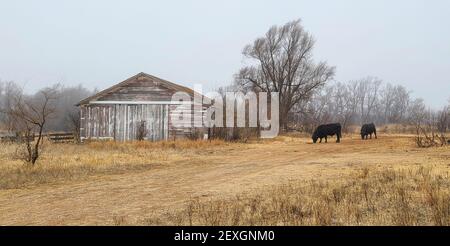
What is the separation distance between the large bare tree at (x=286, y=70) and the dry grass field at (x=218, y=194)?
106ft

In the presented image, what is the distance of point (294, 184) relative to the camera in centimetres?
1081

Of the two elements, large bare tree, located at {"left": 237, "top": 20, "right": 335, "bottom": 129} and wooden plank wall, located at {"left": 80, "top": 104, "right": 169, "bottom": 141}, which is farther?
large bare tree, located at {"left": 237, "top": 20, "right": 335, "bottom": 129}

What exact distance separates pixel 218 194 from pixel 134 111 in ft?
68.3

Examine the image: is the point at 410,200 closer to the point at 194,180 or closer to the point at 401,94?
the point at 194,180

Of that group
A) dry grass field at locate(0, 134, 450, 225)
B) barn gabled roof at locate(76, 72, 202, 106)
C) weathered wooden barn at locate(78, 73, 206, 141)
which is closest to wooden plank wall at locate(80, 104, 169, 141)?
weathered wooden barn at locate(78, 73, 206, 141)

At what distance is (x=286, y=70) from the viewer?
48.1 meters

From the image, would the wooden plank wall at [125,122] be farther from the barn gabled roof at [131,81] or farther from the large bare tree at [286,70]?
the large bare tree at [286,70]

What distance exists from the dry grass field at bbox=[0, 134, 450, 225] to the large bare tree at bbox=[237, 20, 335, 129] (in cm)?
3219

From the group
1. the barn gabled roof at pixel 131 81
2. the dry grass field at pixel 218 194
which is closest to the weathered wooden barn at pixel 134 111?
the barn gabled roof at pixel 131 81

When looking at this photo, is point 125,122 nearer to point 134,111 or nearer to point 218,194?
point 134,111

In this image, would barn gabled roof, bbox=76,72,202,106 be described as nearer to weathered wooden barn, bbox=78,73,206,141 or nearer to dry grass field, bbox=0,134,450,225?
weathered wooden barn, bbox=78,73,206,141

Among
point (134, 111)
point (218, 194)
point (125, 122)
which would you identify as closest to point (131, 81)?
point (134, 111)

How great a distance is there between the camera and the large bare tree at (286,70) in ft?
157

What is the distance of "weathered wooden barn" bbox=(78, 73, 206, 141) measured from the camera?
29.5m
